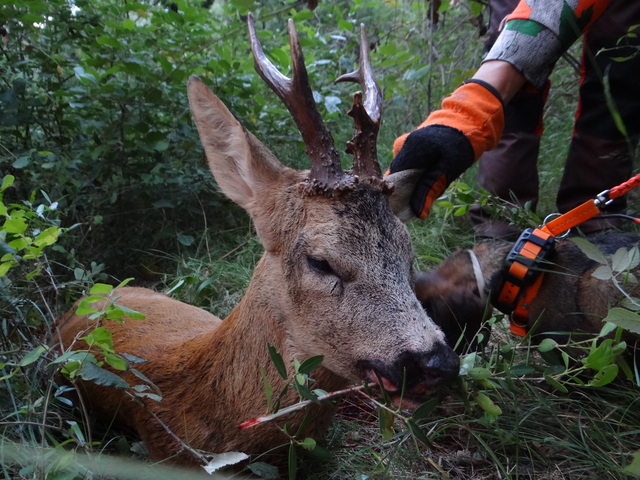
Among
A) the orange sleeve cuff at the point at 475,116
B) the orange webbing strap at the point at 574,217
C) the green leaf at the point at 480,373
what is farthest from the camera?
the orange sleeve cuff at the point at 475,116

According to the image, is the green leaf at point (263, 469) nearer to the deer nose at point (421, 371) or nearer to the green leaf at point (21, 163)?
the deer nose at point (421, 371)

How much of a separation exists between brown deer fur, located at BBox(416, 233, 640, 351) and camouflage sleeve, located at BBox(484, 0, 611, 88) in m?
0.86

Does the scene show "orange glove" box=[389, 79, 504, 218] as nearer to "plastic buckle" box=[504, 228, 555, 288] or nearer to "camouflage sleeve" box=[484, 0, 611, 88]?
"camouflage sleeve" box=[484, 0, 611, 88]

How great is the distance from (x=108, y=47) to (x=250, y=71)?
1.42 metres

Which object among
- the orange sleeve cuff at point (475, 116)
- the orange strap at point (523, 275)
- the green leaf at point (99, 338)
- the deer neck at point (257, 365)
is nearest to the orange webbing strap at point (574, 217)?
the orange strap at point (523, 275)

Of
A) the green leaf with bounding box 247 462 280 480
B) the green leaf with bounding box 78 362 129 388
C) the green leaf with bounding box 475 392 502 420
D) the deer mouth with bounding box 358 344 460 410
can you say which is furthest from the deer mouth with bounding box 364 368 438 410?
the green leaf with bounding box 78 362 129 388

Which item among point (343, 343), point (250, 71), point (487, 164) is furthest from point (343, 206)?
point (250, 71)

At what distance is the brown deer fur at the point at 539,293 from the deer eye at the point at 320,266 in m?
0.58

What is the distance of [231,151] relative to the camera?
2.43 m

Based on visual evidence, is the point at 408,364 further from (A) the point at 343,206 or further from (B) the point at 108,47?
(B) the point at 108,47

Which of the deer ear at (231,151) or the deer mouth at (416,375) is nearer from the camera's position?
the deer mouth at (416,375)

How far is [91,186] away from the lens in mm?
4344

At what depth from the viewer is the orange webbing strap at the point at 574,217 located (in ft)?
8.09

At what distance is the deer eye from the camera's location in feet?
6.73
